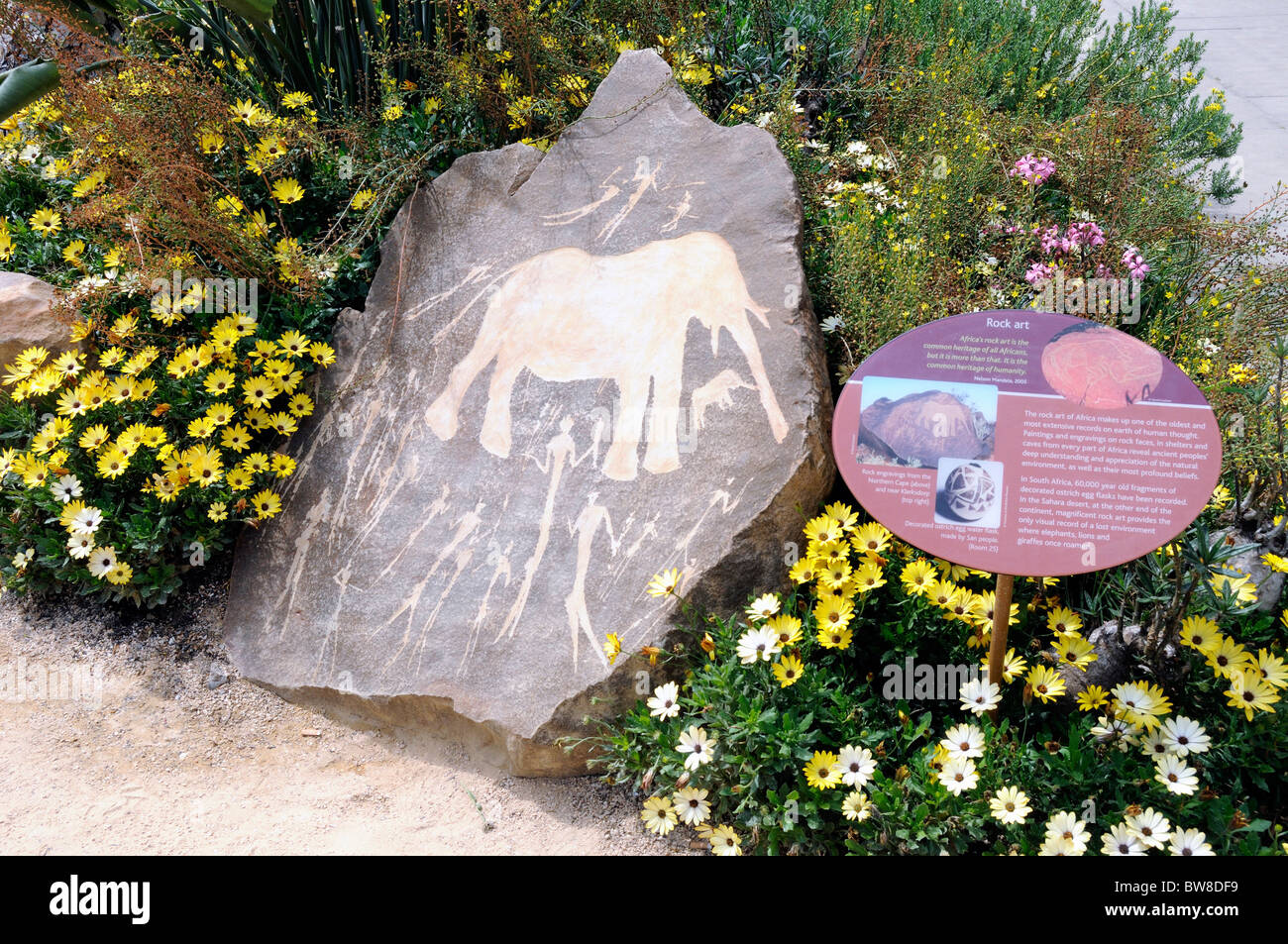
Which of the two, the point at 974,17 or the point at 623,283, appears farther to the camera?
the point at 974,17

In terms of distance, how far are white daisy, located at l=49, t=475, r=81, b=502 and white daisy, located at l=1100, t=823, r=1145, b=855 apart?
3083mm

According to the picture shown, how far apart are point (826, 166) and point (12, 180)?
3.56m

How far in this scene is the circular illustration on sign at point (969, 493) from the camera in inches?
73.6

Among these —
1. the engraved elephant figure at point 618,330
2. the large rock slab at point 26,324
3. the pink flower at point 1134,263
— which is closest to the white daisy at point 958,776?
the engraved elephant figure at point 618,330

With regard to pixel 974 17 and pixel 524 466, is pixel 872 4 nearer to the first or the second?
pixel 974 17

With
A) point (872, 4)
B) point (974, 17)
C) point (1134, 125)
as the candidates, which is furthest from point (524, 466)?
point (974, 17)

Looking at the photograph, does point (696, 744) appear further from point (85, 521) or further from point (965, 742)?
point (85, 521)

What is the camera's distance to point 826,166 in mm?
4039

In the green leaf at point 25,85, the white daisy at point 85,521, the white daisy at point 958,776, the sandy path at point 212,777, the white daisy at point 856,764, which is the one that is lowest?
the sandy path at point 212,777

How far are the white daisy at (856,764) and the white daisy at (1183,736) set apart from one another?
0.63 m

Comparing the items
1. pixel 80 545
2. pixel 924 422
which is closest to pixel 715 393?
pixel 924 422

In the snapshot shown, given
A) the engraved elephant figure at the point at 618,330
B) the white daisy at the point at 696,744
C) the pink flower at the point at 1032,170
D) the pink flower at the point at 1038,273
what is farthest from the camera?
the pink flower at the point at 1032,170

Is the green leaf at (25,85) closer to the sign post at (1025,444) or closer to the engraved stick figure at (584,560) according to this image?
the engraved stick figure at (584,560)

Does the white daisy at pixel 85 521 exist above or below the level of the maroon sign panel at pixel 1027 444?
below
